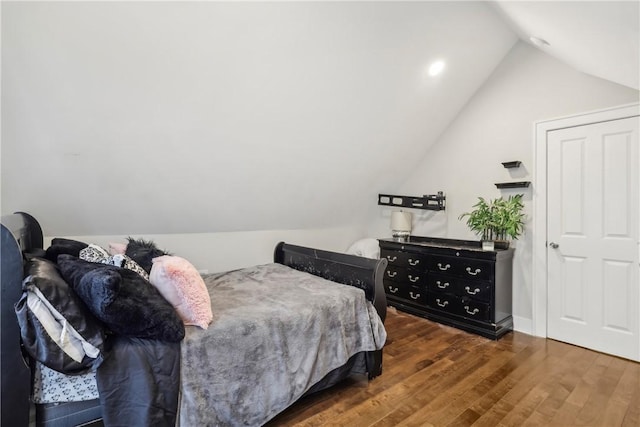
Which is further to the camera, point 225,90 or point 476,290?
point 476,290

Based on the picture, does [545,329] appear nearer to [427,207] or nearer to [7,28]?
[427,207]

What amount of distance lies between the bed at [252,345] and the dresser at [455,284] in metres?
1.34

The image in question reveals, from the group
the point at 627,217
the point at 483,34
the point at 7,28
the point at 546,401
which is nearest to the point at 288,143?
the point at 7,28

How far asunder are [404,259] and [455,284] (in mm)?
669

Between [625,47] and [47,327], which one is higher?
[625,47]

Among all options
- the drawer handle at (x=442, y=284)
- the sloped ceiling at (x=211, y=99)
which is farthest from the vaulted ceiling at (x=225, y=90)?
the drawer handle at (x=442, y=284)

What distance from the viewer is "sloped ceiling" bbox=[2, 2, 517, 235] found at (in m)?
1.79

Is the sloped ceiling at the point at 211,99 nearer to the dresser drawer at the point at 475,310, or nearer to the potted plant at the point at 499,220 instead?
the potted plant at the point at 499,220

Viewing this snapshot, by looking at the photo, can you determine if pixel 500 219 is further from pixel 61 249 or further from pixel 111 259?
pixel 61 249

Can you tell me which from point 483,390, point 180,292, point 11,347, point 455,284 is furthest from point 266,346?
point 455,284

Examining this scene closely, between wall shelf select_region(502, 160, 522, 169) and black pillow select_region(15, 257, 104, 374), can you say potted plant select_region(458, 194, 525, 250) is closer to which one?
wall shelf select_region(502, 160, 522, 169)

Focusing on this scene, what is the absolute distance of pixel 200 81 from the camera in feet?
7.06

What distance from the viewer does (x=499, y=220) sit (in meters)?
3.19

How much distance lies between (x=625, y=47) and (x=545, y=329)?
2574 millimetres
